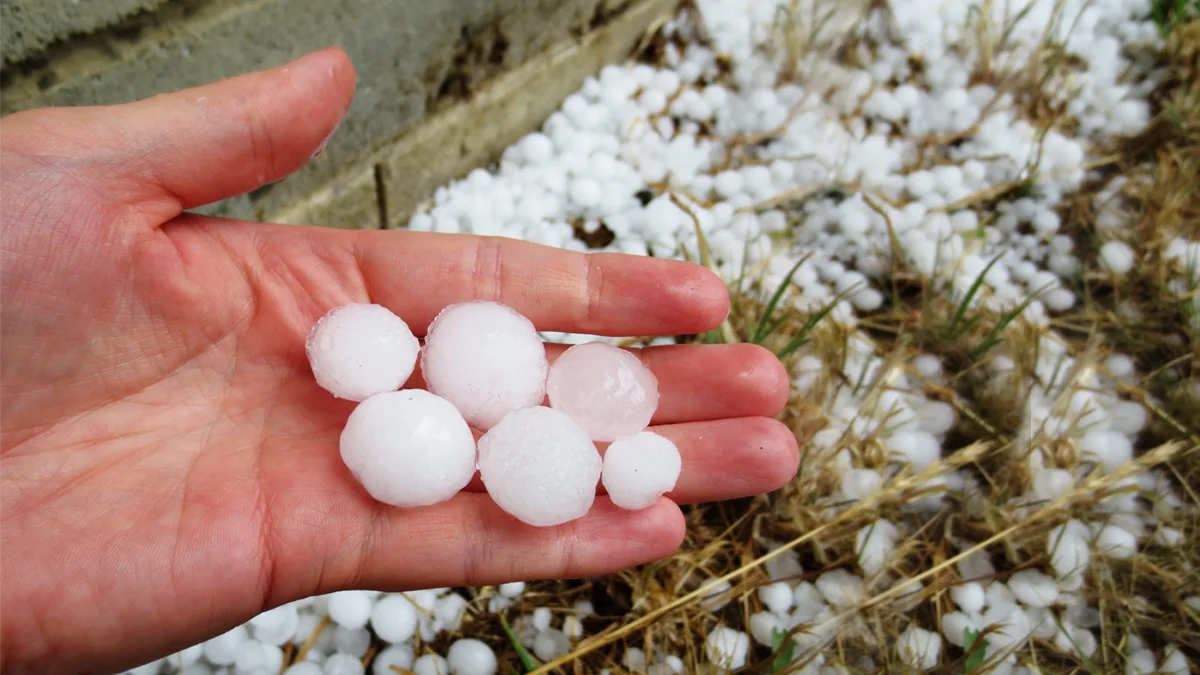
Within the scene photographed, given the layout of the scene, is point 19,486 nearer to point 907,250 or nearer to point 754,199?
point 754,199

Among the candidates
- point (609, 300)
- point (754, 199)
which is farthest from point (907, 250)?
point (609, 300)

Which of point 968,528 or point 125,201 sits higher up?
point 125,201

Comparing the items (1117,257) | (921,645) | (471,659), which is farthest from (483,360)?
(1117,257)

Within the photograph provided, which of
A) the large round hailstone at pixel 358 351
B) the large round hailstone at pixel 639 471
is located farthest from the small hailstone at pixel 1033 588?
the large round hailstone at pixel 358 351

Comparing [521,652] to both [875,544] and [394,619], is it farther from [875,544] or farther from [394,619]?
[875,544]

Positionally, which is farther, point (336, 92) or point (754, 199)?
point (754, 199)

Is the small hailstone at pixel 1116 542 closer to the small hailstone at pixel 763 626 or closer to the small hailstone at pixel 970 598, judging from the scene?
the small hailstone at pixel 970 598
